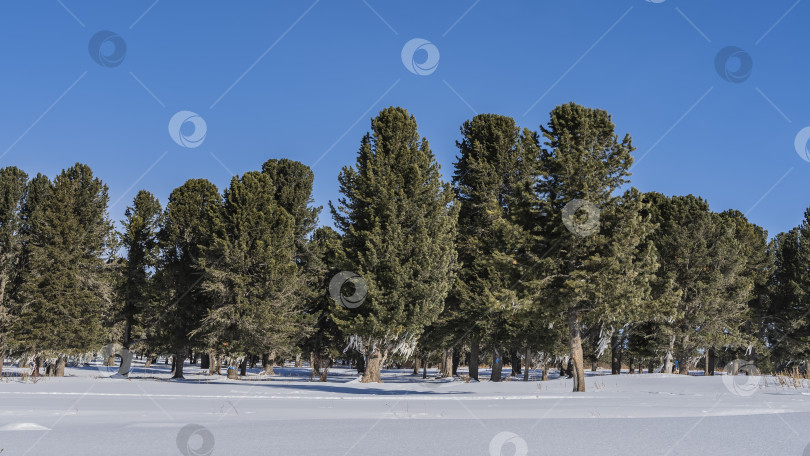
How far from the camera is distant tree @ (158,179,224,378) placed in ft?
112

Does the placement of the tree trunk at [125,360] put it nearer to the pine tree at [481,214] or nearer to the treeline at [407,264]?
the treeline at [407,264]

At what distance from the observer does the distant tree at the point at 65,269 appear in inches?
1238

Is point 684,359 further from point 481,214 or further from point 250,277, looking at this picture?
point 250,277

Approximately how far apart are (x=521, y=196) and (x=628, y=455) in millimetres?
17185

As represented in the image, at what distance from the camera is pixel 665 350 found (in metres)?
36.6

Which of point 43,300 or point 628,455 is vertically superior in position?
point 43,300

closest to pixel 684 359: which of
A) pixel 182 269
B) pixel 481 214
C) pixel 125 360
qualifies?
pixel 481 214

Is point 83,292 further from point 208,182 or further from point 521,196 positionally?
point 521,196

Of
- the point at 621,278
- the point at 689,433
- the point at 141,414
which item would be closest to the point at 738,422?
the point at 689,433

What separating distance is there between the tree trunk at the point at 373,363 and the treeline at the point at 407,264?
0.35ft

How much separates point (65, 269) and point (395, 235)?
64.7 feet

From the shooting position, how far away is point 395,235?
1055 inches

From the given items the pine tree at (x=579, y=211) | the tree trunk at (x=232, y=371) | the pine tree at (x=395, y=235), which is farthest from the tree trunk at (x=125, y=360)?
the pine tree at (x=579, y=211)

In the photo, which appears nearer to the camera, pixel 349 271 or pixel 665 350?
pixel 349 271
